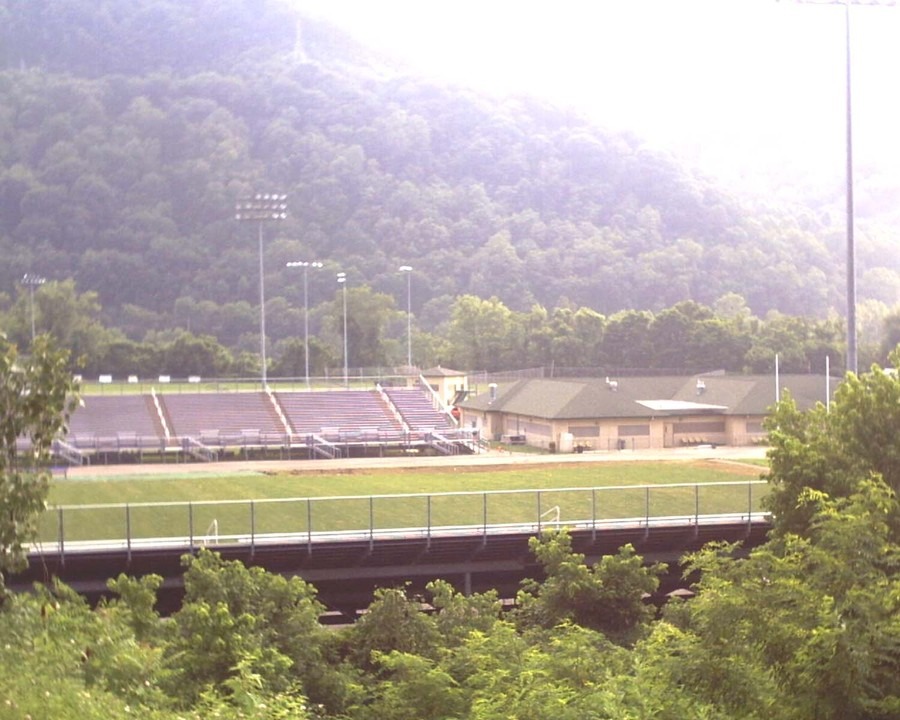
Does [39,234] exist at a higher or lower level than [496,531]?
higher

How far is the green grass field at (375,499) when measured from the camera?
25.5 metres

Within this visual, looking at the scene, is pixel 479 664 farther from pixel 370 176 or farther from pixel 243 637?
pixel 370 176

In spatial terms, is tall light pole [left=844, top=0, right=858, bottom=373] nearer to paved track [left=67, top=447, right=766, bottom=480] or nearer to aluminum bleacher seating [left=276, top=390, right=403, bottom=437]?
paved track [left=67, top=447, right=766, bottom=480]

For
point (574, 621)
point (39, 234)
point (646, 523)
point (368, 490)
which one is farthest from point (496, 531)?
point (39, 234)

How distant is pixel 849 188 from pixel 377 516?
13.0 meters

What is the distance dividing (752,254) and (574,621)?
11912 cm

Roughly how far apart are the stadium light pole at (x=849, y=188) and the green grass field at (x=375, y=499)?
6102 mm

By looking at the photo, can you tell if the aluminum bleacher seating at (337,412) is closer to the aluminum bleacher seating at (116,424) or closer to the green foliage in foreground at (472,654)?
the aluminum bleacher seating at (116,424)

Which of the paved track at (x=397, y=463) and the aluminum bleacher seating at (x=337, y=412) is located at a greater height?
the aluminum bleacher seating at (x=337, y=412)

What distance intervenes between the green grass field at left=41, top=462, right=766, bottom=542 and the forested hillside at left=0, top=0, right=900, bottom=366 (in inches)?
2351

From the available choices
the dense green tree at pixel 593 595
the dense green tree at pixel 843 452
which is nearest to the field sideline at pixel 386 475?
the dense green tree at pixel 593 595

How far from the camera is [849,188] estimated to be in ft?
74.6

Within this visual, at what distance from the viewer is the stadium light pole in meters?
21.0

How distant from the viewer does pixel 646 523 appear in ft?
83.1
